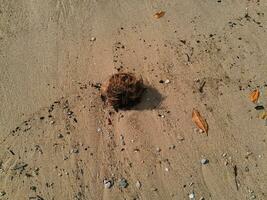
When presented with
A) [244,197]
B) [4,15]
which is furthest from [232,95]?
[4,15]

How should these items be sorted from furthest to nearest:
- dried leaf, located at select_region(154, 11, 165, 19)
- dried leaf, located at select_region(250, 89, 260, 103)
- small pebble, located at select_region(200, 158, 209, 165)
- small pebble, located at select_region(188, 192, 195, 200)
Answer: dried leaf, located at select_region(154, 11, 165, 19) → dried leaf, located at select_region(250, 89, 260, 103) → small pebble, located at select_region(200, 158, 209, 165) → small pebble, located at select_region(188, 192, 195, 200)

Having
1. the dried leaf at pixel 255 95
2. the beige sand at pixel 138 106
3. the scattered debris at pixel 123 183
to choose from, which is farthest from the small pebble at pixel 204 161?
the dried leaf at pixel 255 95

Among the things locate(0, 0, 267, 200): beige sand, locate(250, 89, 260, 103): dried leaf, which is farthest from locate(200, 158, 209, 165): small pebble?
locate(250, 89, 260, 103): dried leaf

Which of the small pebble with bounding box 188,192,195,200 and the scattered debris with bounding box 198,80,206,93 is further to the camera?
the scattered debris with bounding box 198,80,206,93

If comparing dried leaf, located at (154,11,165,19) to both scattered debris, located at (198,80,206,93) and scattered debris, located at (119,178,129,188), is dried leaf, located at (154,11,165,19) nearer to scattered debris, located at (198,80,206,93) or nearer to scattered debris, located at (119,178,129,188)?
scattered debris, located at (198,80,206,93)

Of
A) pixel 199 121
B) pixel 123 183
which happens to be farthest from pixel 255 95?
pixel 123 183

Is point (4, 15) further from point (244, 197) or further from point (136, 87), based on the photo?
point (244, 197)

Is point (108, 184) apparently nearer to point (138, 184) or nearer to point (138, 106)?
point (138, 184)
